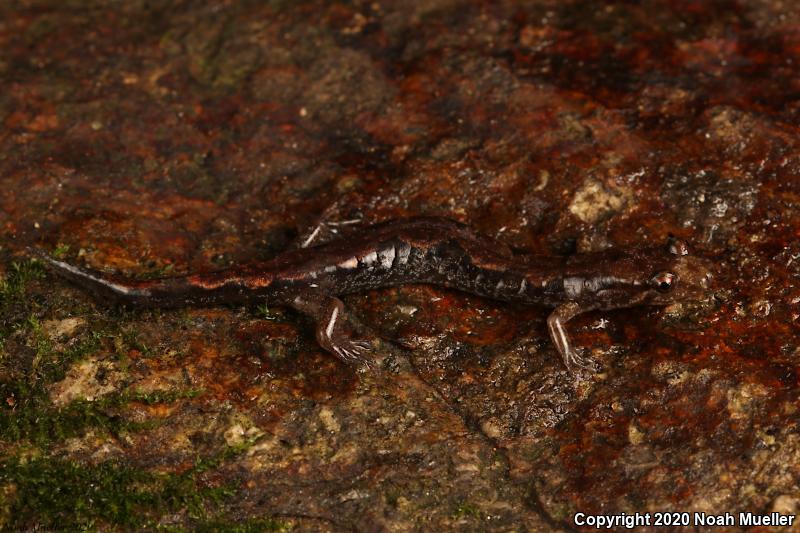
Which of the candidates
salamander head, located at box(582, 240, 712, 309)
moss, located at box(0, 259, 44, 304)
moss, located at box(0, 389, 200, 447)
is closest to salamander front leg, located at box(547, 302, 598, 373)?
salamander head, located at box(582, 240, 712, 309)

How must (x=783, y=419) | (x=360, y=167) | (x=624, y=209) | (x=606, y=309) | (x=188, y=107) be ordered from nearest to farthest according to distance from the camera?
(x=783, y=419) < (x=606, y=309) < (x=624, y=209) < (x=360, y=167) < (x=188, y=107)

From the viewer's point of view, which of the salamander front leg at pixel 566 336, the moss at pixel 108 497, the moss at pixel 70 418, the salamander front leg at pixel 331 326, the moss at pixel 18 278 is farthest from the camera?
the moss at pixel 18 278

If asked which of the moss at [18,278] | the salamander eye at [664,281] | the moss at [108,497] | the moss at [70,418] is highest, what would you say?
the moss at [18,278]

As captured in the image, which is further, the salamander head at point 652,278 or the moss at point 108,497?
the salamander head at point 652,278

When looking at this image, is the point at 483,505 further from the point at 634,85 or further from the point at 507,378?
the point at 634,85

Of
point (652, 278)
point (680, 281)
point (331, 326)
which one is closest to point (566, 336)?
point (652, 278)

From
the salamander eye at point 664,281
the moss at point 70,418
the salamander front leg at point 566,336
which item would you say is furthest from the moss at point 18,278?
the salamander eye at point 664,281

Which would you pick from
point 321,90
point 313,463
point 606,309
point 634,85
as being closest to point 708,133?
point 634,85

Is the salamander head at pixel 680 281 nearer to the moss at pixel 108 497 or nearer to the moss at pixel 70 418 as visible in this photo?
the moss at pixel 108 497
